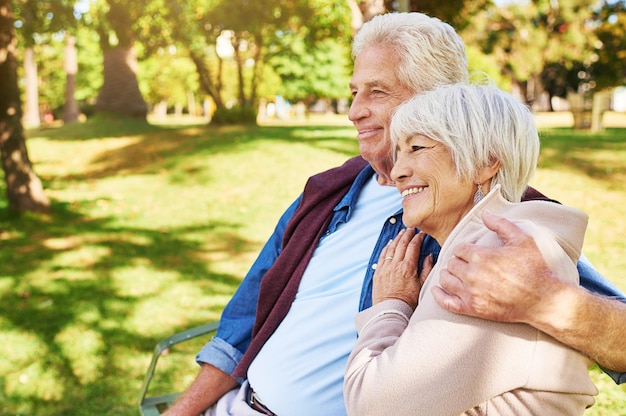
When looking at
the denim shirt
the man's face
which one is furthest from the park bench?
the man's face

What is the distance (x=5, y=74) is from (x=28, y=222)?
2.17 m

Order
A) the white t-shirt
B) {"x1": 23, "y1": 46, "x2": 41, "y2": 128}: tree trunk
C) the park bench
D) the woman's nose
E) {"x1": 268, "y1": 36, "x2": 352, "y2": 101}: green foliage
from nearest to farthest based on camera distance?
1. the woman's nose
2. the white t-shirt
3. the park bench
4. {"x1": 23, "y1": 46, "x2": 41, "y2": 128}: tree trunk
5. {"x1": 268, "y1": 36, "x2": 352, "y2": 101}: green foliage

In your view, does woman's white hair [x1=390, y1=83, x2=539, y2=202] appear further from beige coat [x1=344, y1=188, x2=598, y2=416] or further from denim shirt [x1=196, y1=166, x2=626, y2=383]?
denim shirt [x1=196, y1=166, x2=626, y2=383]

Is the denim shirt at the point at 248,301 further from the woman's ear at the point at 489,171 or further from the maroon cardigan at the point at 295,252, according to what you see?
the woman's ear at the point at 489,171

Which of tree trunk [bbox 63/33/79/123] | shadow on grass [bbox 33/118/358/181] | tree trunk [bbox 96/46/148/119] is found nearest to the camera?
shadow on grass [bbox 33/118/358/181]

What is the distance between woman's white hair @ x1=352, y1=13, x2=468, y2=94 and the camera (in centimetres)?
225

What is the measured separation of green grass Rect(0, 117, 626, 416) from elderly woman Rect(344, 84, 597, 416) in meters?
2.30

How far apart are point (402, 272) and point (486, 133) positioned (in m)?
0.43

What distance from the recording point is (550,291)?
1325 mm

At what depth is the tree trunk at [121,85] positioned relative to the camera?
20.0 m

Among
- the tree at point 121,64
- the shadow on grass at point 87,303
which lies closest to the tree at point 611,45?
the tree at point 121,64

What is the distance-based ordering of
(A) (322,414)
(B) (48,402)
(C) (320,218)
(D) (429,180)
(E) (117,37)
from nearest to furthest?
1. (D) (429,180)
2. (A) (322,414)
3. (C) (320,218)
4. (B) (48,402)
5. (E) (117,37)

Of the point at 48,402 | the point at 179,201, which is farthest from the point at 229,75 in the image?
the point at 48,402

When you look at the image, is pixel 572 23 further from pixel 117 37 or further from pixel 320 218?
pixel 320 218
